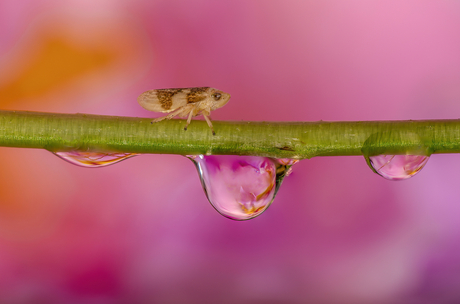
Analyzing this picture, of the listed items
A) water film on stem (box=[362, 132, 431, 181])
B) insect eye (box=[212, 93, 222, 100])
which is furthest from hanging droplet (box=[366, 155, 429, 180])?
insect eye (box=[212, 93, 222, 100])

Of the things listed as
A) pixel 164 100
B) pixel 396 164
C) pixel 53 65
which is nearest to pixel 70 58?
pixel 53 65

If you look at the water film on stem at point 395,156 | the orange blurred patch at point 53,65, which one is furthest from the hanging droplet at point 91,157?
the orange blurred patch at point 53,65

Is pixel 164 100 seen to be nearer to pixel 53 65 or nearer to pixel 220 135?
pixel 220 135

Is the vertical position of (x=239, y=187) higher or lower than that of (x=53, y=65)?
lower

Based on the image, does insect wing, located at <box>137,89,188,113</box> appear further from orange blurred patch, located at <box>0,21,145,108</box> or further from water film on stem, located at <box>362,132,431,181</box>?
orange blurred patch, located at <box>0,21,145,108</box>

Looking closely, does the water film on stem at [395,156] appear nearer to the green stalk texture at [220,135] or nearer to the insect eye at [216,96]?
the green stalk texture at [220,135]

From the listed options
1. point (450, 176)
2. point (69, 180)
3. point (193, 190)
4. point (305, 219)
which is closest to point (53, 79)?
point (69, 180)
